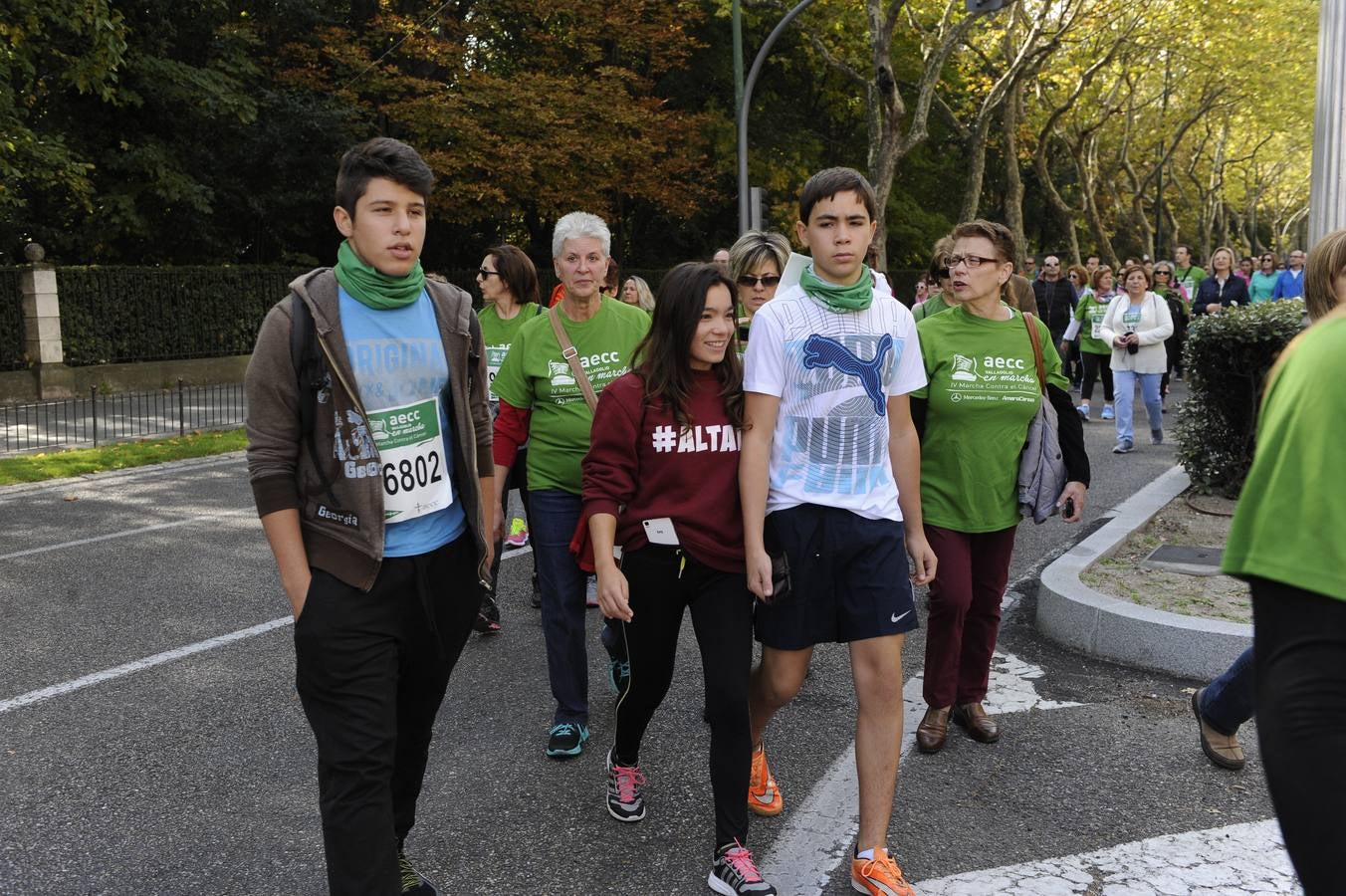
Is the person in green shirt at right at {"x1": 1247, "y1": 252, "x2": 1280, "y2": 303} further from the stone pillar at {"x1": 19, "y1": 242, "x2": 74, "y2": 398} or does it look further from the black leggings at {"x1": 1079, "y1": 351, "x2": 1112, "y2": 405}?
the stone pillar at {"x1": 19, "y1": 242, "x2": 74, "y2": 398}

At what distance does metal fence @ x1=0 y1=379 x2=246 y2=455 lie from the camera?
556 inches

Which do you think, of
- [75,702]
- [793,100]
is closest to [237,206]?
[793,100]

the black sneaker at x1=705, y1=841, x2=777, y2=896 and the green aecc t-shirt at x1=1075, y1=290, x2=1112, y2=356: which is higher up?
the green aecc t-shirt at x1=1075, y1=290, x2=1112, y2=356

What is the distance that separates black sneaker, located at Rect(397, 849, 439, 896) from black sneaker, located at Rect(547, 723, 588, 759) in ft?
3.49

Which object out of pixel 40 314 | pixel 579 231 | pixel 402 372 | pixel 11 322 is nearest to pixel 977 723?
pixel 579 231

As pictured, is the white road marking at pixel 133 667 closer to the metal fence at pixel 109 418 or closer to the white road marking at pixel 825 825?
the white road marking at pixel 825 825

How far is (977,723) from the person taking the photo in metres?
4.44

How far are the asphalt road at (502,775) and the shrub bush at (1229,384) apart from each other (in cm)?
309

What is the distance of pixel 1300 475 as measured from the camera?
2152mm

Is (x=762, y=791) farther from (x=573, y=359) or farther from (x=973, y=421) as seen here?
(x=573, y=359)

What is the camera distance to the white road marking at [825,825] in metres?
3.40

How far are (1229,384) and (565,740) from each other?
20.5 feet

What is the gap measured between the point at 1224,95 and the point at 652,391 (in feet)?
139

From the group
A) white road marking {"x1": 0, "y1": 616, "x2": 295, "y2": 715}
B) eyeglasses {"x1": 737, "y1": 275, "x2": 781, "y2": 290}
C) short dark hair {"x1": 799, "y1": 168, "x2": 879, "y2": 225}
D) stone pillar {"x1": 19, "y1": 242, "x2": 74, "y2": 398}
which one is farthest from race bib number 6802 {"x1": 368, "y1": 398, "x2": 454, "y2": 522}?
stone pillar {"x1": 19, "y1": 242, "x2": 74, "y2": 398}
